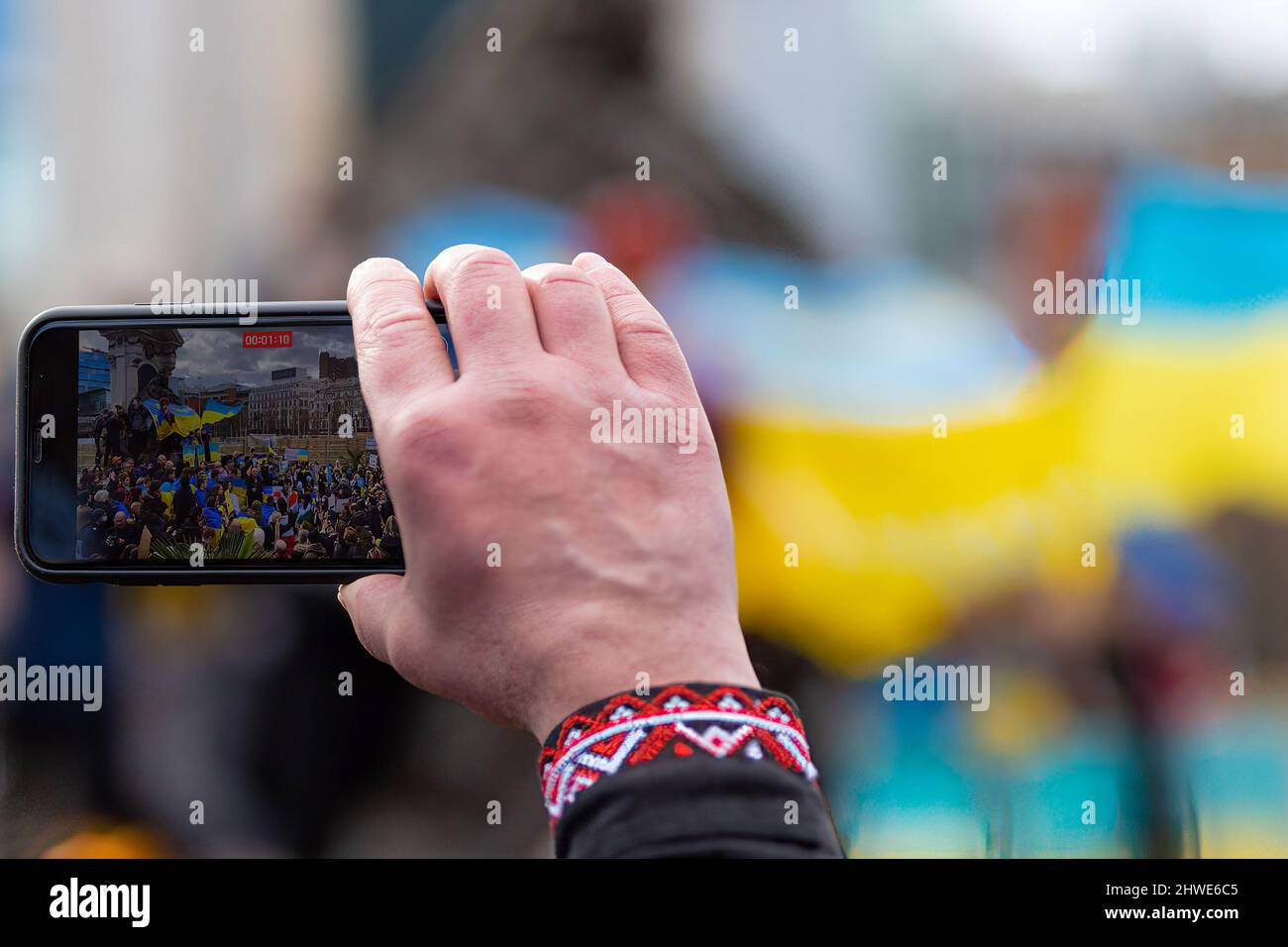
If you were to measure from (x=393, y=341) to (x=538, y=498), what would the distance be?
12 cm

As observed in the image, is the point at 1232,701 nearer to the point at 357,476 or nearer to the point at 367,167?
the point at 357,476

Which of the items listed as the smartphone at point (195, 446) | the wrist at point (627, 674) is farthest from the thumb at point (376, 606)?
the wrist at point (627, 674)

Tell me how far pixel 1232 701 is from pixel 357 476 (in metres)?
1.13

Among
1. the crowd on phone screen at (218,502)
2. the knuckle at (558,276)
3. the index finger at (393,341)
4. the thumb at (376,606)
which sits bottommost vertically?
the thumb at (376,606)

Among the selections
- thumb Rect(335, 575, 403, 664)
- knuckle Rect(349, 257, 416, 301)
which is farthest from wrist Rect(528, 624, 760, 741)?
knuckle Rect(349, 257, 416, 301)

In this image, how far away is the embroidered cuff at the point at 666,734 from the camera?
0.37 m

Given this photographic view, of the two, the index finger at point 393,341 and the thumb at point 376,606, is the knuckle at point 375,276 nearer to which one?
the index finger at point 393,341

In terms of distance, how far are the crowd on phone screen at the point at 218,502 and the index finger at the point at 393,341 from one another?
0.10m

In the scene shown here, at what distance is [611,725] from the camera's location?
38 cm

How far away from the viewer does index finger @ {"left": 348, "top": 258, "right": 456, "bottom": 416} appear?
0.43 metres

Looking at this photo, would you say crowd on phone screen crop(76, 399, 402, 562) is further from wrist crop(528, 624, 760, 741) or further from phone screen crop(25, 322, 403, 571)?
wrist crop(528, 624, 760, 741)

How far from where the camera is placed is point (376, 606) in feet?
1.59

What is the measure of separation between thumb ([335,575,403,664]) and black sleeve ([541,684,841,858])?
0.45 ft

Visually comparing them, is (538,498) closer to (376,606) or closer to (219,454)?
(376,606)
